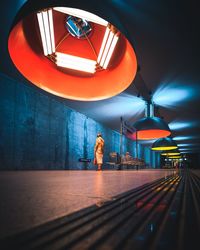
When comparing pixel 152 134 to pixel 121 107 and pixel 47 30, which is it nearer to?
pixel 121 107

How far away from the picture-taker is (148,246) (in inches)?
19.3

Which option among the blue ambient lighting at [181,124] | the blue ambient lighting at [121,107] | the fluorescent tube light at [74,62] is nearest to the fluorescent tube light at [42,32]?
the fluorescent tube light at [74,62]

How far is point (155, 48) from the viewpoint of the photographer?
6.18 meters

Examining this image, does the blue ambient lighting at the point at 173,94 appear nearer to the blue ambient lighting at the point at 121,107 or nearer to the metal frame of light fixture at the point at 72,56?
the blue ambient lighting at the point at 121,107

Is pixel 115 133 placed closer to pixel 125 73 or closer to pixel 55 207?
pixel 125 73

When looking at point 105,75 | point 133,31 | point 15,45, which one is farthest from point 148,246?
point 133,31

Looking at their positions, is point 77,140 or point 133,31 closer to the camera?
point 133,31

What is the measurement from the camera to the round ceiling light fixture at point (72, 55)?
383cm

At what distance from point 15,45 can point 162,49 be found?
15.1 feet

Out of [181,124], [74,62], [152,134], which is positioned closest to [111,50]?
[74,62]

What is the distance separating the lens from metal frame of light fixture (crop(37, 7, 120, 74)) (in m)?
3.58

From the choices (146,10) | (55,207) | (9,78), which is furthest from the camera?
(9,78)

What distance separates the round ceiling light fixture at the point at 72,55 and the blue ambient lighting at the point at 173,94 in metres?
5.00

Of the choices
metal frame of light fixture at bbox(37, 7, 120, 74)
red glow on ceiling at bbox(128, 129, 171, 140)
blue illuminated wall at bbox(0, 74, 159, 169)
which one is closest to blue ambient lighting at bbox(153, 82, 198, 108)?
red glow on ceiling at bbox(128, 129, 171, 140)
